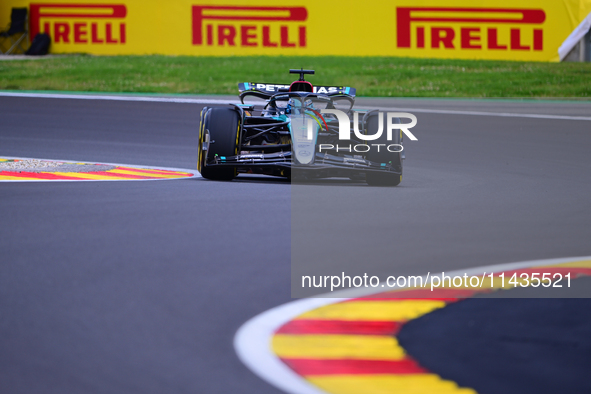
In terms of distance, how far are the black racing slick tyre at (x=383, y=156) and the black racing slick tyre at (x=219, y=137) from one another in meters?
1.39

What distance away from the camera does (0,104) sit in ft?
58.4

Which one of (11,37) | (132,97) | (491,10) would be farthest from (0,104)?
(491,10)

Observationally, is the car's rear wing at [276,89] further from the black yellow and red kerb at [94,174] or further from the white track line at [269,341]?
the white track line at [269,341]

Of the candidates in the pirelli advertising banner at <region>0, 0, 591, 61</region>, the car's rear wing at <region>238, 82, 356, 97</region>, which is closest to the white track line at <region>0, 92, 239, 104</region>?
the car's rear wing at <region>238, 82, 356, 97</region>

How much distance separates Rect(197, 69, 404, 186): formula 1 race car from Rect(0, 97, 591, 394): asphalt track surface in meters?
0.25

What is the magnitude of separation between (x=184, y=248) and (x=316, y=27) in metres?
22.7

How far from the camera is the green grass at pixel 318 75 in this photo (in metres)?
21.3

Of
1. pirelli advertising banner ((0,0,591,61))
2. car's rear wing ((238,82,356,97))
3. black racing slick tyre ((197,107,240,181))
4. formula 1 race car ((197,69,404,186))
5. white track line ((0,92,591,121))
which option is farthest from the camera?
pirelli advertising banner ((0,0,591,61))

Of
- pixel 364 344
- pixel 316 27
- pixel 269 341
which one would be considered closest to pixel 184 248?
pixel 269 341

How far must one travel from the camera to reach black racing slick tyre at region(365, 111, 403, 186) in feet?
29.8

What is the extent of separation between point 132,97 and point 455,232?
13942 millimetres

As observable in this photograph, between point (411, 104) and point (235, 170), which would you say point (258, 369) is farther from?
point (411, 104)

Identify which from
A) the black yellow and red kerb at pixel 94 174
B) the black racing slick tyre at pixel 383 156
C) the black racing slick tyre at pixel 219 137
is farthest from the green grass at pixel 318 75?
the black racing slick tyre at pixel 219 137

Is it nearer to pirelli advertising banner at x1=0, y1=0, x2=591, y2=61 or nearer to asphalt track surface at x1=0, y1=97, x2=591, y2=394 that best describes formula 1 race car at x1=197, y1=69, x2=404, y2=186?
asphalt track surface at x1=0, y1=97, x2=591, y2=394
